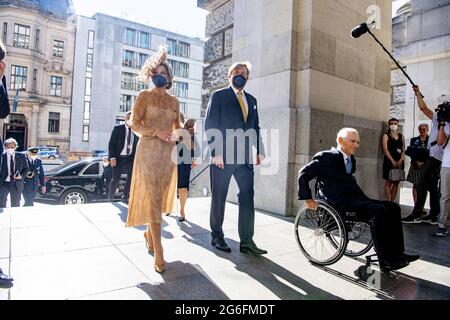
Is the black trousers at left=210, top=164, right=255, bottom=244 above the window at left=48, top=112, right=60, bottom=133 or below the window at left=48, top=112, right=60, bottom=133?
below

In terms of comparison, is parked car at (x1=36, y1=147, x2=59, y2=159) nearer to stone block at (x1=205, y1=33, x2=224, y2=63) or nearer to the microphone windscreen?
stone block at (x1=205, y1=33, x2=224, y2=63)

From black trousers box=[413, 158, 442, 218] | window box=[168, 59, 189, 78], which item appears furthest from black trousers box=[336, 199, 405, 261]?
window box=[168, 59, 189, 78]

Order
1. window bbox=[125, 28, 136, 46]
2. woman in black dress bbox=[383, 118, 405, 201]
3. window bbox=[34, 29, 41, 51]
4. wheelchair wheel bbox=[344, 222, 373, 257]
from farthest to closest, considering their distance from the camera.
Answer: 1. window bbox=[125, 28, 136, 46]
2. window bbox=[34, 29, 41, 51]
3. woman in black dress bbox=[383, 118, 405, 201]
4. wheelchair wheel bbox=[344, 222, 373, 257]

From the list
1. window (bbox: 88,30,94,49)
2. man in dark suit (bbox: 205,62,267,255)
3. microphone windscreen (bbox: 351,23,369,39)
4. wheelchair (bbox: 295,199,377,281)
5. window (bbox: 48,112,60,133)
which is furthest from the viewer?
window (bbox: 88,30,94,49)

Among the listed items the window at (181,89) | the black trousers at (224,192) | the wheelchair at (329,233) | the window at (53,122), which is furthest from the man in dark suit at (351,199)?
the window at (181,89)

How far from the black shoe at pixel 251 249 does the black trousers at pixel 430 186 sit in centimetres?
349

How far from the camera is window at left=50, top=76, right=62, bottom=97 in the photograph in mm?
39406

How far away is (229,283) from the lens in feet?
8.80

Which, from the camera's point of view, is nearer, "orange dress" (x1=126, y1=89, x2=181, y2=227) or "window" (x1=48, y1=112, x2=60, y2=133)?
"orange dress" (x1=126, y1=89, x2=181, y2=227)

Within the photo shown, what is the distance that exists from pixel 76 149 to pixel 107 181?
3483cm

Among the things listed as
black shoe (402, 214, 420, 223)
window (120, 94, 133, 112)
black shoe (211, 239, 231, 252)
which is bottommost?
black shoe (211, 239, 231, 252)

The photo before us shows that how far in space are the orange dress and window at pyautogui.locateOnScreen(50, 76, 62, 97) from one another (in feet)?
138

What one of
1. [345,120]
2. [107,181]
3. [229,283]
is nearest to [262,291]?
[229,283]

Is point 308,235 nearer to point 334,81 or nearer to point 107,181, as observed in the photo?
point 334,81
